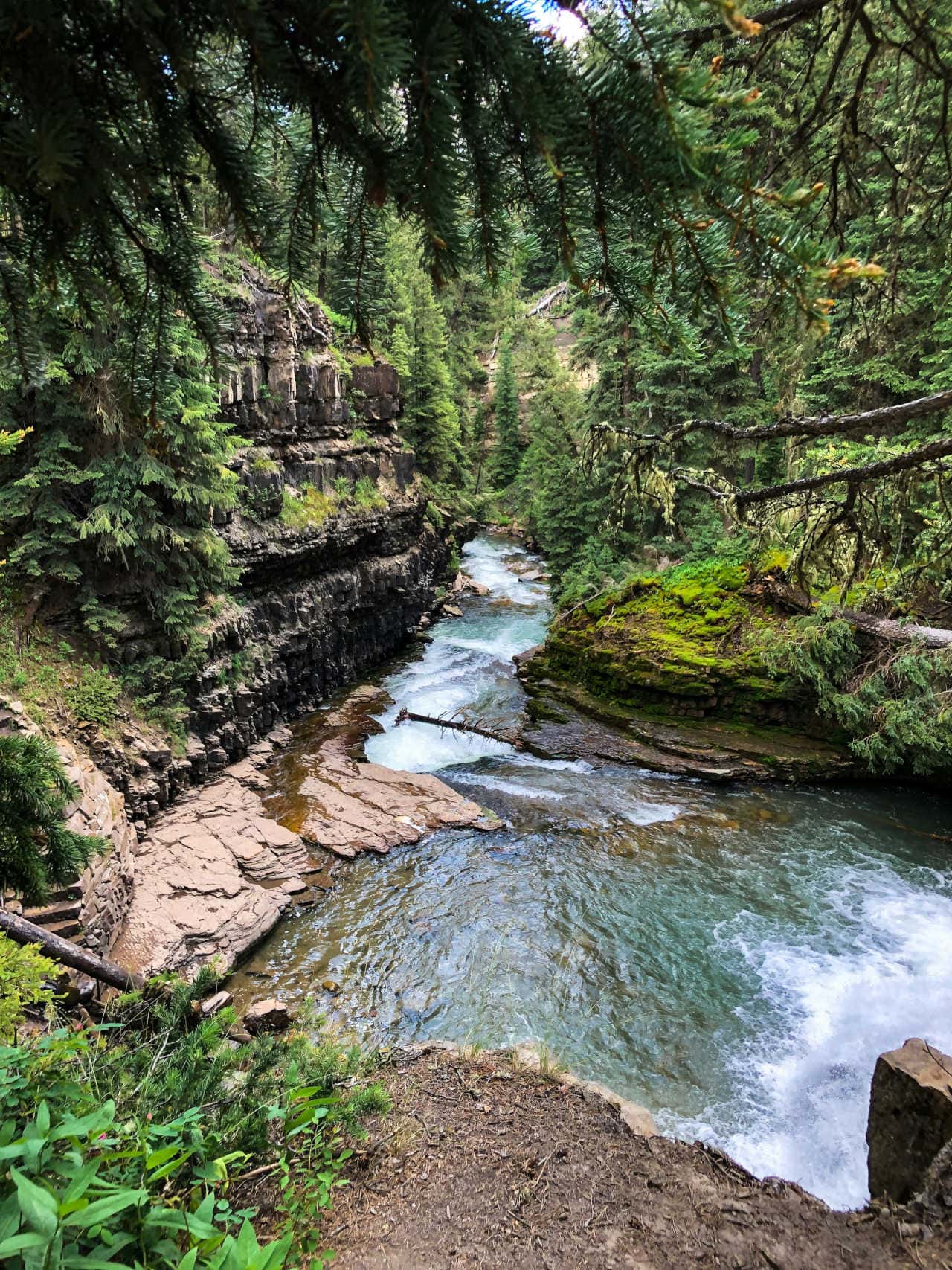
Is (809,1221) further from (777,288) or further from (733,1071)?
(777,288)

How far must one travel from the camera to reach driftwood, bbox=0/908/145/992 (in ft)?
15.3

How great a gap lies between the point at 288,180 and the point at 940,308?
2.93m

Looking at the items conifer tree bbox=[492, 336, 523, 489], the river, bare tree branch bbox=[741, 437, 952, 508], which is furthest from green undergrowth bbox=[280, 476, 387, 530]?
conifer tree bbox=[492, 336, 523, 489]

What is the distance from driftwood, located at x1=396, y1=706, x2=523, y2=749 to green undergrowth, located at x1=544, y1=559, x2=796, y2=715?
2128 mm

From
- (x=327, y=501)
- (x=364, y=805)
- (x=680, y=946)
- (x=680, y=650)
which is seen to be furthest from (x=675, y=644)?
(x=327, y=501)

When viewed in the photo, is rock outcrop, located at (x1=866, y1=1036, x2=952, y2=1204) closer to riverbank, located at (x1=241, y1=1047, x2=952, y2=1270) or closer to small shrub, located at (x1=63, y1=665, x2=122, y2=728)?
riverbank, located at (x1=241, y1=1047, x2=952, y2=1270)

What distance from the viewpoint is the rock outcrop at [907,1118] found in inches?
139

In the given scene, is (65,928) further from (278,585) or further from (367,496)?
(367,496)

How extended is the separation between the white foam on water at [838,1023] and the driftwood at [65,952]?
5.02 metres

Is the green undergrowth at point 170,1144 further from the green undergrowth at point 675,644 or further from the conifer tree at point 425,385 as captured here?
the conifer tree at point 425,385

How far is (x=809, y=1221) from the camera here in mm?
3062

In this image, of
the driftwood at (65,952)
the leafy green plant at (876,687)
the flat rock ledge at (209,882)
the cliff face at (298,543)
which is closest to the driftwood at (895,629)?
the leafy green plant at (876,687)

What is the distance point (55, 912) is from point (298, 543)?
10213 millimetres

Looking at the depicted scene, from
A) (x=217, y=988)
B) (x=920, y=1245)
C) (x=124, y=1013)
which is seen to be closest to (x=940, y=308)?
(x=920, y=1245)
